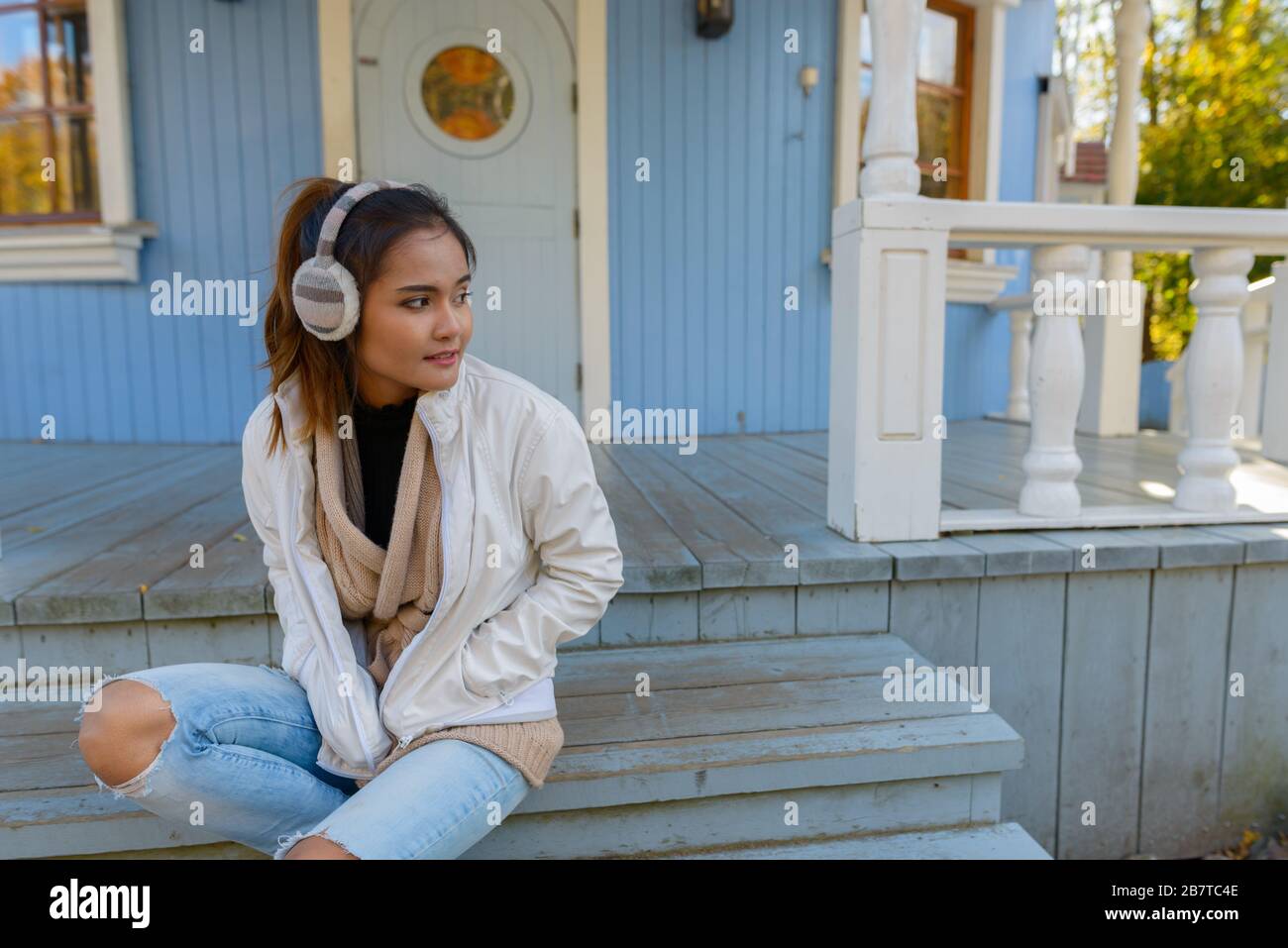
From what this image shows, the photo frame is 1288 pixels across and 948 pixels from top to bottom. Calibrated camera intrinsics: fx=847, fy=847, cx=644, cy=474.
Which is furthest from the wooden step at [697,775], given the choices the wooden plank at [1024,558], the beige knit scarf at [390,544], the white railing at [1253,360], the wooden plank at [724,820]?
the white railing at [1253,360]

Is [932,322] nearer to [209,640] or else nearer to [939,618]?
[939,618]

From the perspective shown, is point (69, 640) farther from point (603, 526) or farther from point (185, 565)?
point (603, 526)

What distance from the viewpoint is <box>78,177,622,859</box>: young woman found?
1188 millimetres

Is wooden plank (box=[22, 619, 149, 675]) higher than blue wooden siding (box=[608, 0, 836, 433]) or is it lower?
lower

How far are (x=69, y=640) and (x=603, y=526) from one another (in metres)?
1.26

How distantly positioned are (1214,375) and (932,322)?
2.65 ft

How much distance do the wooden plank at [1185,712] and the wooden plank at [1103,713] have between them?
39 mm

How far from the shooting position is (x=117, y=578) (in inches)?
72.0

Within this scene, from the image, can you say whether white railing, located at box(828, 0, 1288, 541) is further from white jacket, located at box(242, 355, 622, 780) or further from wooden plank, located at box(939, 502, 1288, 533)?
white jacket, located at box(242, 355, 622, 780)

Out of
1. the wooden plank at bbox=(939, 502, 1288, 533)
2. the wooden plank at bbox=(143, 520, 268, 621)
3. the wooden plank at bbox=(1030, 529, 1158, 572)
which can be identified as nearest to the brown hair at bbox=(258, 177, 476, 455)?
the wooden plank at bbox=(143, 520, 268, 621)

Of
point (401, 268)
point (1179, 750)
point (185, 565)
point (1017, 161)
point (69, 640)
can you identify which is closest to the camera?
point (401, 268)

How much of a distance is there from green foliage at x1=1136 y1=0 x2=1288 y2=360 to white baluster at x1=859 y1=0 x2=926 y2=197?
944cm
